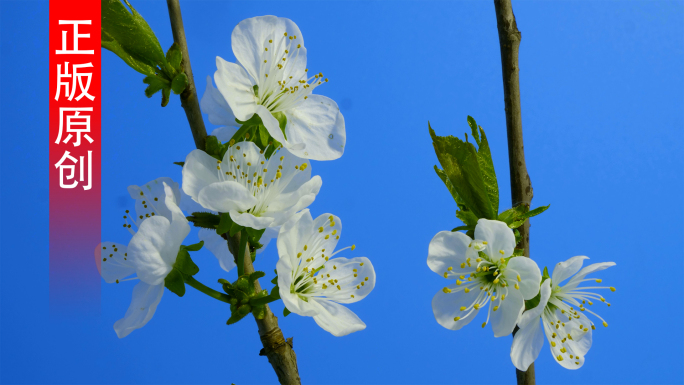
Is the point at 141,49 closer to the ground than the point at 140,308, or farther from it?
farther from it

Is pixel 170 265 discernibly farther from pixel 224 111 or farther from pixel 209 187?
pixel 224 111

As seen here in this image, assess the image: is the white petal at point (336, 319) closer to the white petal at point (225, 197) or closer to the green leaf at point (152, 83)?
the white petal at point (225, 197)

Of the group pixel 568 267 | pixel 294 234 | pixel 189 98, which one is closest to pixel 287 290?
pixel 294 234

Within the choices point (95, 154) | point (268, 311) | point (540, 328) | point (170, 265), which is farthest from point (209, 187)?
point (95, 154)

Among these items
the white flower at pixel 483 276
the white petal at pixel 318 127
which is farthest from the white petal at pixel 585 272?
the white petal at pixel 318 127

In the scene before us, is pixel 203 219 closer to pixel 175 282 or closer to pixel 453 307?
pixel 175 282

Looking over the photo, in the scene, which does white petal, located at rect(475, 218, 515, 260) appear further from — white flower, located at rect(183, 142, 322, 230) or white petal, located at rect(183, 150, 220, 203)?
white petal, located at rect(183, 150, 220, 203)
